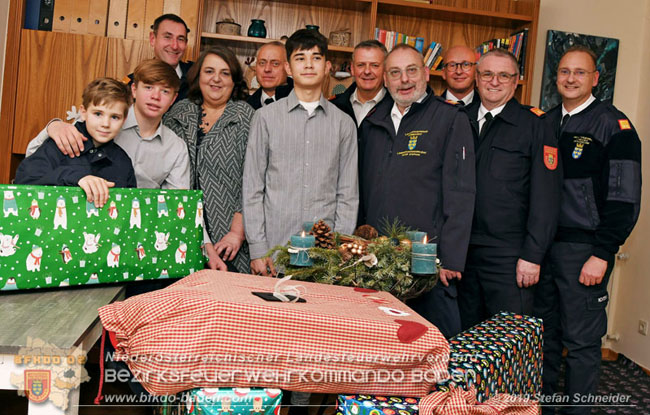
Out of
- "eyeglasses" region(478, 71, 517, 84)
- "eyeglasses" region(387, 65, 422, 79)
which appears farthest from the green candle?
"eyeglasses" region(478, 71, 517, 84)

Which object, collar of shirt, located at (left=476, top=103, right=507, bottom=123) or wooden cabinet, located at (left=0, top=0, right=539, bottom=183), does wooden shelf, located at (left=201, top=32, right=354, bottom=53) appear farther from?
collar of shirt, located at (left=476, top=103, right=507, bottom=123)

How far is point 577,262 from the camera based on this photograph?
267 cm

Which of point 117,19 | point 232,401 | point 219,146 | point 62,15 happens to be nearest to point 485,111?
point 219,146

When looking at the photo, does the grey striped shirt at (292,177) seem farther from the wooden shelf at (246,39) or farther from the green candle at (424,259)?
the wooden shelf at (246,39)

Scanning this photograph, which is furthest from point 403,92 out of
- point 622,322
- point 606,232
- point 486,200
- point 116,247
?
point 622,322

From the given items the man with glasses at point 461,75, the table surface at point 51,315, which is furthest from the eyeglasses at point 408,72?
the table surface at point 51,315

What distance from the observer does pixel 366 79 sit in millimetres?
3041

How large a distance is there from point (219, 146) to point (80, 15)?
186cm

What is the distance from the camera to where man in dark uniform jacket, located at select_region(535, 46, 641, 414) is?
8.60 ft

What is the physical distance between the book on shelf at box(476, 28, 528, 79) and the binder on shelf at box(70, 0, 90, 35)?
8.86 feet

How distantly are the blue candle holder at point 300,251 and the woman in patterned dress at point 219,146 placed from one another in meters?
0.68

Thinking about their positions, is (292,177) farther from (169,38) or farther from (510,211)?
(169,38)

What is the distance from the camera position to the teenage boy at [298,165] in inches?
96.0

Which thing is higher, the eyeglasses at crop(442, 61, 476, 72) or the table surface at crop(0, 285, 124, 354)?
the eyeglasses at crop(442, 61, 476, 72)
